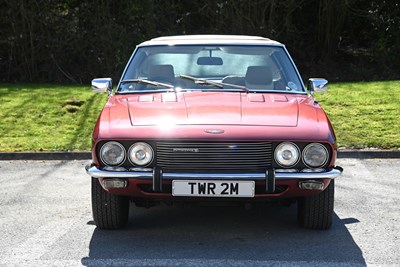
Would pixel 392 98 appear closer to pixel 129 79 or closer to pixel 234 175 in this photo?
pixel 129 79

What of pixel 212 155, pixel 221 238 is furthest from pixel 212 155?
pixel 221 238

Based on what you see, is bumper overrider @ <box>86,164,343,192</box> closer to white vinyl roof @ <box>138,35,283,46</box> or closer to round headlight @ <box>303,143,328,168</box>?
round headlight @ <box>303,143,328,168</box>

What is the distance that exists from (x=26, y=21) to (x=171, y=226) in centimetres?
1178

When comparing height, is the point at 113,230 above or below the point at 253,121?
below

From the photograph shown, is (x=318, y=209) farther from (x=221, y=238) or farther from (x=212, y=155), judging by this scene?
(x=212, y=155)

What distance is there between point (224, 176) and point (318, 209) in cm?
92

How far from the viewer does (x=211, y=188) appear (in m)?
5.66

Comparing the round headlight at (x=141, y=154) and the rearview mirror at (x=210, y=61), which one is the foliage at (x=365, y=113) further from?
the round headlight at (x=141, y=154)

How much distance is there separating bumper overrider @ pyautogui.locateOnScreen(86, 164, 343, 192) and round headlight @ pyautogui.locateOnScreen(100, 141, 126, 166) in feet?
0.29

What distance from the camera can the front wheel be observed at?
6.04 meters

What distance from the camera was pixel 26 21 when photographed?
17141mm

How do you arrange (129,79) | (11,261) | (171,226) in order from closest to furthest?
(11,261) < (171,226) < (129,79)

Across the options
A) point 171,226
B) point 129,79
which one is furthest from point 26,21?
point 171,226

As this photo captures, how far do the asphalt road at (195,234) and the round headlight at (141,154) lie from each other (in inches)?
24.5
